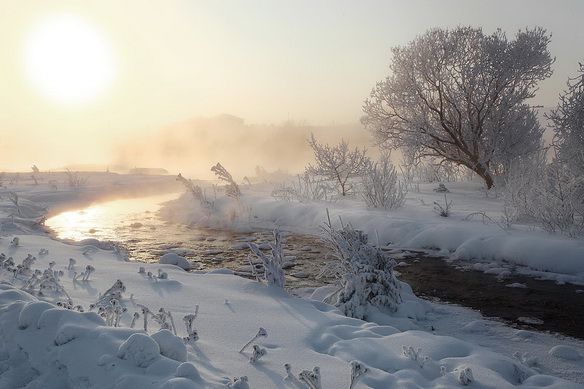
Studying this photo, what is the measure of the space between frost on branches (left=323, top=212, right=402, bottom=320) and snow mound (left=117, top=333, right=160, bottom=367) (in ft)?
9.52

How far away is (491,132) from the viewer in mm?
16016

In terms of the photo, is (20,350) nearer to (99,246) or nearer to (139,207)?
(99,246)

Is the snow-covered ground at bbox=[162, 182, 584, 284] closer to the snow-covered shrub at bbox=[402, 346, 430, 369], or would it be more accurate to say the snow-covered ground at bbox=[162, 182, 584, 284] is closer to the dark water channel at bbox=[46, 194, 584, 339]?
the dark water channel at bbox=[46, 194, 584, 339]

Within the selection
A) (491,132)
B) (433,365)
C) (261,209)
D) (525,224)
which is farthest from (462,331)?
(491,132)

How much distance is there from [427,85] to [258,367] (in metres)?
15.0

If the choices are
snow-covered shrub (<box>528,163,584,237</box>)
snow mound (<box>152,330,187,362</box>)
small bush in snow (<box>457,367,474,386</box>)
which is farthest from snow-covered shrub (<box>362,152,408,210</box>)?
snow mound (<box>152,330,187,362</box>)

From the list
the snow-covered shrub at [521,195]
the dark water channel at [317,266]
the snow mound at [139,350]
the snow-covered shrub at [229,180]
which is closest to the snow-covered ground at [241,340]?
the snow mound at [139,350]

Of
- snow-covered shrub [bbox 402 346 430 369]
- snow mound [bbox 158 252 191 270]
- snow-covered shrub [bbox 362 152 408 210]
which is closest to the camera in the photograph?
snow-covered shrub [bbox 402 346 430 369]

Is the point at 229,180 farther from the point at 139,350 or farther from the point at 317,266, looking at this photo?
the point at 139,350

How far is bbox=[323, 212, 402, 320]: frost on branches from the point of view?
209 inches

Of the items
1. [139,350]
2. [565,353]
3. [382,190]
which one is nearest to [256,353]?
[139,350]

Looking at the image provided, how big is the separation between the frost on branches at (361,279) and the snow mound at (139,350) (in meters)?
2.90

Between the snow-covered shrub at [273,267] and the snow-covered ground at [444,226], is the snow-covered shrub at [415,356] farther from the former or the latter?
the snow-covered ground at [444,226]

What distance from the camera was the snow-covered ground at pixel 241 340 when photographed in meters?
2.75
